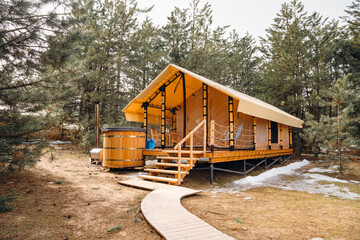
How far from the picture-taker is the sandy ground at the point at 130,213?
9.90 feet

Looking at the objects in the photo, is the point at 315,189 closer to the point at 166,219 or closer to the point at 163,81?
the point at 166,219

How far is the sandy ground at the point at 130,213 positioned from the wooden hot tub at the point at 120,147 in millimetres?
1737

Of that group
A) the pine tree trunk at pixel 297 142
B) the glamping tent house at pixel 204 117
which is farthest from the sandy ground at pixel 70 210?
the pine tree trunk at pixel 297 142

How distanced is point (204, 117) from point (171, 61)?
1026 cm

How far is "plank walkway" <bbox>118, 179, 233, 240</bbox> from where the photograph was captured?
283 cm

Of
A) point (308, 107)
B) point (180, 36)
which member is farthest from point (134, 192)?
point (308, 107)

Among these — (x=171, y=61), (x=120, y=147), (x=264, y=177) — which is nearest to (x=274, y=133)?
(x=264, y=177)

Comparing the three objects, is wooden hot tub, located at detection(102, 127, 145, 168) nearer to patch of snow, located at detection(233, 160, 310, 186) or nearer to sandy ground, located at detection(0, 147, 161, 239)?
sandy ground, located at detection(0, 147, 161, 239)

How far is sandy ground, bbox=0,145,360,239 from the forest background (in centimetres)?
110

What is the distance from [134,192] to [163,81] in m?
5.33

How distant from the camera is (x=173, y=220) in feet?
10.9

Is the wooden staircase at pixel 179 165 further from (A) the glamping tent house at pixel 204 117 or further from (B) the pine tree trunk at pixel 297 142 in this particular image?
(B) the pine tree trunk at pixel 297 142

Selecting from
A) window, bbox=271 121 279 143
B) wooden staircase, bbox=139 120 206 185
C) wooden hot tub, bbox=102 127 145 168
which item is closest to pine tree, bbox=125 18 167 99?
window, bbox=271 121 279 143

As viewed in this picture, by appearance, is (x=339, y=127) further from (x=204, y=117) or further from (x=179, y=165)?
(x=179, y=165)
